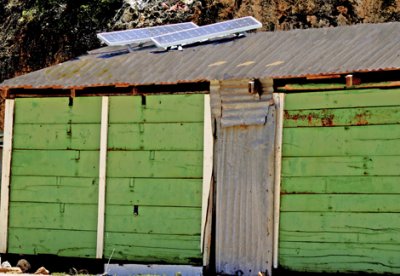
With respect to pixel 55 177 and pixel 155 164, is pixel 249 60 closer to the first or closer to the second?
pixel 155 164

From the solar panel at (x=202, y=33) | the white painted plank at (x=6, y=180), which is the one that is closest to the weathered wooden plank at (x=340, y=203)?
the solar panel at (x=202, y=33)

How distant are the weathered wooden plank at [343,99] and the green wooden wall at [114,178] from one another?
1592 mm

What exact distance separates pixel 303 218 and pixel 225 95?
2.35 m

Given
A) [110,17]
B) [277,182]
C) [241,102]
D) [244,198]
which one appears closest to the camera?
[277,182]

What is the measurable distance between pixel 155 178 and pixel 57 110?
2.25 meters

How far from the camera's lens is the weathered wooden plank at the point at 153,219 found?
14359mm

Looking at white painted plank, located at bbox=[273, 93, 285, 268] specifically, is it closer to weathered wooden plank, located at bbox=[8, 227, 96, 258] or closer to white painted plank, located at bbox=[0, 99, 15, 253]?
weathered wooden plank, located at bbox=[8, 227, 96, 258]

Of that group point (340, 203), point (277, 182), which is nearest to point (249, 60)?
point (277, 182)

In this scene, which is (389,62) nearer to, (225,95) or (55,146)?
(225,95)

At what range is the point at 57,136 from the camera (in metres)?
15.4

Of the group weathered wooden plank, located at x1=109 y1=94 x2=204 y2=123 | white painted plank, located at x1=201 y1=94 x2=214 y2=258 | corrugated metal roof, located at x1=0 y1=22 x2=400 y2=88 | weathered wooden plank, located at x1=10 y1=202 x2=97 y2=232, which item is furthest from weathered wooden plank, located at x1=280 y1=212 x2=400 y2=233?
weathered wooden plank, located at x1=10 y1=202 x2=97 y2=232

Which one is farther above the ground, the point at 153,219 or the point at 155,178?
the point at 155,178

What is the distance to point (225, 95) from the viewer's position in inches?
564

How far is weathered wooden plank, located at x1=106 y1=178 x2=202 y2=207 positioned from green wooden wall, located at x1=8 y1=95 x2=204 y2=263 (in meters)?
0.02
